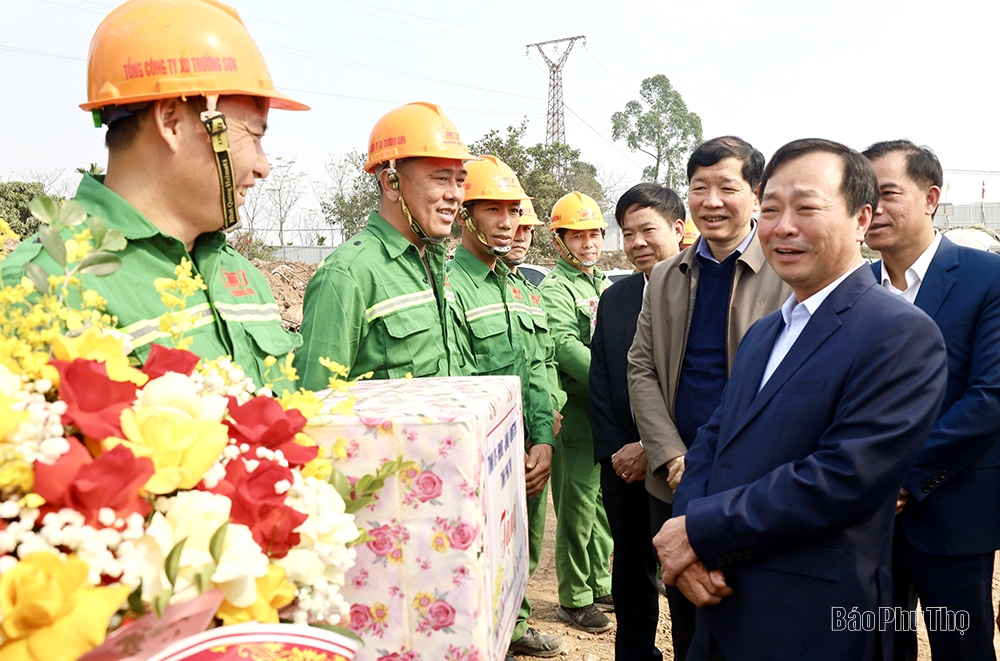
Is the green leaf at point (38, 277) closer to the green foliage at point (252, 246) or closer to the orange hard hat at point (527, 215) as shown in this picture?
the orange hard hat at point (527, 215)

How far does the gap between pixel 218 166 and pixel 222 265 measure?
37 centimetres

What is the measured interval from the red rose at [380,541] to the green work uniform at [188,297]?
1.91 ft

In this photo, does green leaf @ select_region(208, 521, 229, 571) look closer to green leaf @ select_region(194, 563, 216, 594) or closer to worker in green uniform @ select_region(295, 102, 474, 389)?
green leaf @ select_region(194, 563, 216, 594)

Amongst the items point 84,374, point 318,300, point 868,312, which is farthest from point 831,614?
point 318,300

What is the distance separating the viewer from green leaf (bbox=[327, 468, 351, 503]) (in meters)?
1.31

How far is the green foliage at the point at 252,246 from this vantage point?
19.7 meters

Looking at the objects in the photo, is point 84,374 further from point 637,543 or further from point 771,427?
point 637,543

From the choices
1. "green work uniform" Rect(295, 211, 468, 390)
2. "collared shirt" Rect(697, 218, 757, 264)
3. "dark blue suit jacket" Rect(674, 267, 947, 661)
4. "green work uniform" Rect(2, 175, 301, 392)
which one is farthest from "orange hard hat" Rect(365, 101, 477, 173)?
"dark blue suit jacket" Rect(674, 267, 947, 661)

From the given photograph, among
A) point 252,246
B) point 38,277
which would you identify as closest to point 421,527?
point 38,277

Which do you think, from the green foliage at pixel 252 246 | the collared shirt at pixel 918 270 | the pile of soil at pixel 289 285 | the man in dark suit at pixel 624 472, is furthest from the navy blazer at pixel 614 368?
the green foliage at pixel 252 246

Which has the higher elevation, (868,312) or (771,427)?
(868,312)

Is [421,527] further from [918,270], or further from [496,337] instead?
[496,337]

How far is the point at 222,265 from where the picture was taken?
205 centimetres

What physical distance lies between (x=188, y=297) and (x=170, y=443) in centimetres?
97
